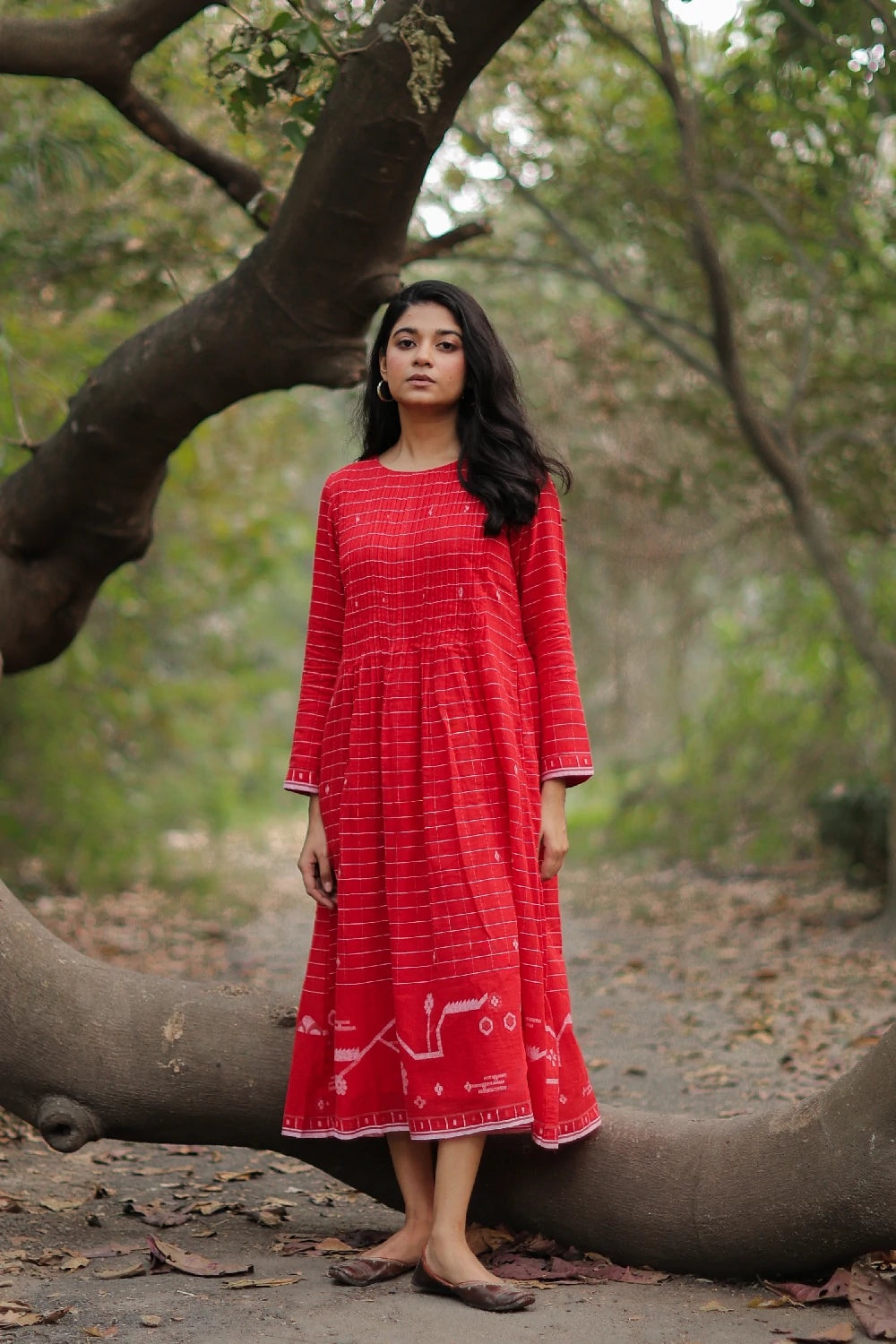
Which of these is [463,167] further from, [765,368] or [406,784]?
[406,784]

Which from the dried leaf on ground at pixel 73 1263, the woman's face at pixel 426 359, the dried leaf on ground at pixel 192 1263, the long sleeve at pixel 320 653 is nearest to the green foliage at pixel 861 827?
the long sleeve at pixel 320 653

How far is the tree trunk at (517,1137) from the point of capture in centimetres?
245

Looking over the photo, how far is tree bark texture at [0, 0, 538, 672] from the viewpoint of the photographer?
313cm

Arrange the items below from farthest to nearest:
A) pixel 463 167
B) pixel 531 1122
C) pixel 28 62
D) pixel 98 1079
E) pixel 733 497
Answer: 1. pixel 733 497
2. pixel 463 167
3. pixel 28 62
4. pixel 98 1079
5. pixel 531 1122

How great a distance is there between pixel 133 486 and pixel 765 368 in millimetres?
5904

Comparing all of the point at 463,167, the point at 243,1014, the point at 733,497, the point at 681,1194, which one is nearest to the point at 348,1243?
the point at 243,1014

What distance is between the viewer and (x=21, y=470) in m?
4.21

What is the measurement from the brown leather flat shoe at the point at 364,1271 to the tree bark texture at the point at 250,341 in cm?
230

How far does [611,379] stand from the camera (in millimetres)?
8758

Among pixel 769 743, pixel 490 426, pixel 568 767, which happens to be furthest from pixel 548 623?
pixel 769 743

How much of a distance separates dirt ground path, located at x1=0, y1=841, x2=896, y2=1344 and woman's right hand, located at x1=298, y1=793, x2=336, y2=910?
0.74 m

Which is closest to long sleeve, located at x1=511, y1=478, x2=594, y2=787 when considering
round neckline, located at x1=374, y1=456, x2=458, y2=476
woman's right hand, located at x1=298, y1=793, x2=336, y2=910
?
round neckline, located at x1=374, y1=456, x2=458, y2=476

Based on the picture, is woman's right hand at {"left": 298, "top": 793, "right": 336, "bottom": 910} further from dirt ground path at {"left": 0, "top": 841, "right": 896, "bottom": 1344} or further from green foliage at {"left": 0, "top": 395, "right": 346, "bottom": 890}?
green foliage at {"left": 0, "top": 395, "right": 346, "bottom": 890}

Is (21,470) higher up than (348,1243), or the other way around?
(21,470)
